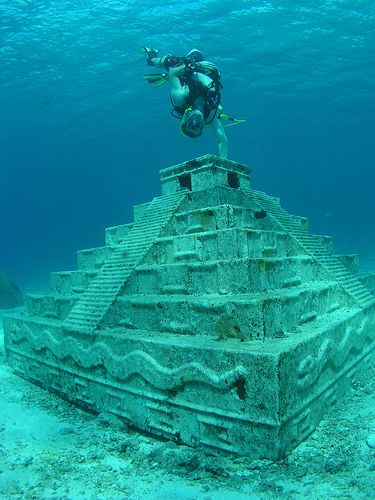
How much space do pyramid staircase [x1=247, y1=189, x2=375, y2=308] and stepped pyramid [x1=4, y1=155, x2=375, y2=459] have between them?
0.06 m

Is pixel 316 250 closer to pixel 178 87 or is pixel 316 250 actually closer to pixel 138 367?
pixel 138 367

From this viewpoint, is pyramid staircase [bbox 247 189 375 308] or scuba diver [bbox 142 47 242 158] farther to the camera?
scuba diver [bbox 142 47 242 158]

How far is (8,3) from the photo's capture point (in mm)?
18562

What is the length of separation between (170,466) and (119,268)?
3.62 meters

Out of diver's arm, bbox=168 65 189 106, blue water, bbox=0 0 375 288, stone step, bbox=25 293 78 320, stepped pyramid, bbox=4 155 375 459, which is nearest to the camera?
stepped pyramid, bbox=4 155 375 459

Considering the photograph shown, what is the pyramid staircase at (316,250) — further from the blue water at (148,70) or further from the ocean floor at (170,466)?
the blue water at (148,70)

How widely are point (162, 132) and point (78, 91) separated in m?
17.3

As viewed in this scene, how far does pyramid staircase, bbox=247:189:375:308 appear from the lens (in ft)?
23.2

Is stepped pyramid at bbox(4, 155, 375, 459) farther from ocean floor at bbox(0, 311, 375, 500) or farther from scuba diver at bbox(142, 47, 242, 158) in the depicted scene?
scuba diver at bbox(142, 47, 242, 158)

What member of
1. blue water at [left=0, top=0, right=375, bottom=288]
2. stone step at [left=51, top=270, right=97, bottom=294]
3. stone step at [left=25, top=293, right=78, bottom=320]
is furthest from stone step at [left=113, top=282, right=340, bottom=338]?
blue water at [left=0, top=0, right=375, bottom=288]

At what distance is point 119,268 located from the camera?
21.8ft

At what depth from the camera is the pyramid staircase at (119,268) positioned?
19.8 feet

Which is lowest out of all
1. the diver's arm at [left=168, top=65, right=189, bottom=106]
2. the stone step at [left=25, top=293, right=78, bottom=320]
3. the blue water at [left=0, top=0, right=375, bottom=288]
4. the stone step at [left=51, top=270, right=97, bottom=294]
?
the stone step at [left=25, top=293, right=78, bottom=320]

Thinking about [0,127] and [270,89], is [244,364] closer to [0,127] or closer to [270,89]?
[270,89]
